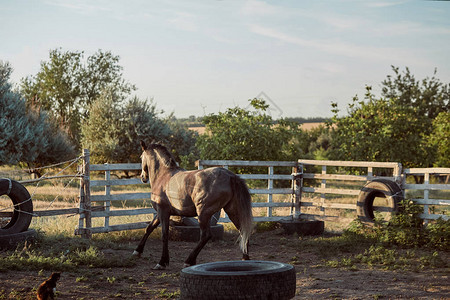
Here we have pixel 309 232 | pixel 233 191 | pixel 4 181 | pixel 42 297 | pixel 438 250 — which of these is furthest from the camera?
pixel 309 232

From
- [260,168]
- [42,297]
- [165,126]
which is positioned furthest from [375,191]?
[165,126]

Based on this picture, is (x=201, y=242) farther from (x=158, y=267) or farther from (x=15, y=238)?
(x=15, y=238)

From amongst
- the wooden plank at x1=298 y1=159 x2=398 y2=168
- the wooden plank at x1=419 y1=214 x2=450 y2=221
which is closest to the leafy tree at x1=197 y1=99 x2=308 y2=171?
the wooden plank at x1=298 y1=159 x2=398 y2=168

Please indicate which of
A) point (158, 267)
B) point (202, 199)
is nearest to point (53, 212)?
point (158, 267)

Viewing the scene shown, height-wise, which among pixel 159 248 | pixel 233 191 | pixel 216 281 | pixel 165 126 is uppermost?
pixel 165 126

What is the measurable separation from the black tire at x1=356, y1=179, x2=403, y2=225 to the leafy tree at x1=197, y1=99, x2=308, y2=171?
8387 millimetres

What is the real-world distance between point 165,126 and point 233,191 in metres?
26.7

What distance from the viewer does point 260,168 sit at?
2359 centimetres

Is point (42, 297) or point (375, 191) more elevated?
point (375, 191)

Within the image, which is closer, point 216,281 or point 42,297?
point 216,281

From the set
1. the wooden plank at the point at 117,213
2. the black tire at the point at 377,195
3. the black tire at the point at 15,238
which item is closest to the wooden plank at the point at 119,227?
the wooden plank at the point at 117,213

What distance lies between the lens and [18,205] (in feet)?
29.9

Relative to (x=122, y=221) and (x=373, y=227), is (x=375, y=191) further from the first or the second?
(x=122, y=221)

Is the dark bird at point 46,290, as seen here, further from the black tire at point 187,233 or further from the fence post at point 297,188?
the fence post at point 297,188
